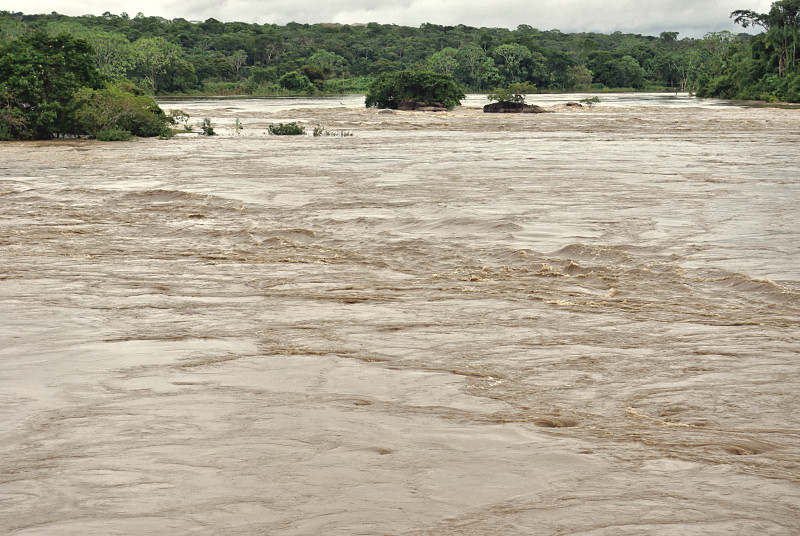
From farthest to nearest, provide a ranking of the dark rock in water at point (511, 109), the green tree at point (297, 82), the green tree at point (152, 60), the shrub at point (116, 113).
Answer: the green tree at point (297, 82) → the green tree at point (152, 60) → the dark rock in water at point (511, 109) → the shrub at point (116, 113)

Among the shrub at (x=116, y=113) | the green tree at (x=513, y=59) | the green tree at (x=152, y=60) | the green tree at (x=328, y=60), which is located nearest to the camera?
the shrub at (x=116, y=113)

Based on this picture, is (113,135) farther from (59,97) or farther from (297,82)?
(297,82)

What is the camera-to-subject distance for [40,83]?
3045 cm

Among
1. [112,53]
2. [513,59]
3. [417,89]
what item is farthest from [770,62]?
[112,53]

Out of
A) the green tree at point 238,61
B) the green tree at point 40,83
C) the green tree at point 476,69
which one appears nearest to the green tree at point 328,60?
the green tree at point 238,61

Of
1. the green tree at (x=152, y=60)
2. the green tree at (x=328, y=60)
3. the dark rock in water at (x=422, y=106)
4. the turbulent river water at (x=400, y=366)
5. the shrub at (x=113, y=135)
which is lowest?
the turbulent river water at (x=400, y=366)

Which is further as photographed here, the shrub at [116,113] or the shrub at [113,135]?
the shrub at [113,135]

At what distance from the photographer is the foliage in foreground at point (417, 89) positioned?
190 ft

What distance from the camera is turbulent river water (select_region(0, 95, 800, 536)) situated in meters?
4.14

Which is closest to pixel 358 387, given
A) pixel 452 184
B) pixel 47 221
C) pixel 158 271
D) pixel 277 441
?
pixel 277 441

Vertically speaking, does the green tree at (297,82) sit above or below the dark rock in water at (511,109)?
above

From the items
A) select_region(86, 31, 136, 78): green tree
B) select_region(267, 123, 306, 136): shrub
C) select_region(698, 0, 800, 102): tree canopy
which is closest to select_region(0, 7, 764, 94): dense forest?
select_region(86, 31, 136, 78): green tree

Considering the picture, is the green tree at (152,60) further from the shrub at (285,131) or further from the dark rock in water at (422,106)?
the shrub at (285,131)

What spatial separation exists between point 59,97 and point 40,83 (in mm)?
1220
